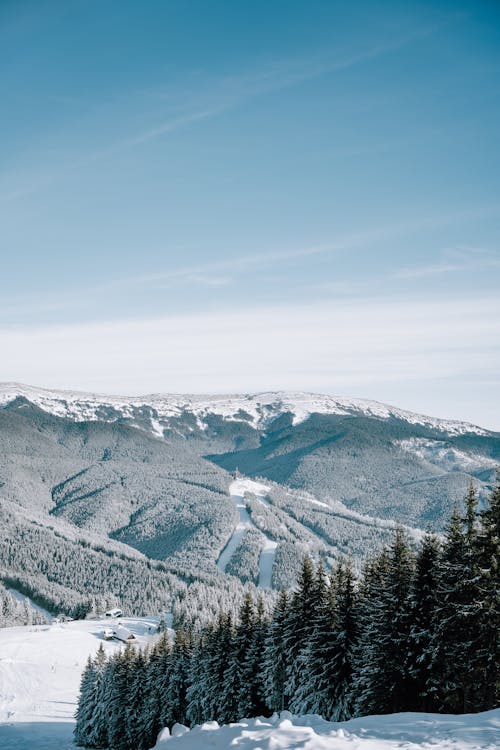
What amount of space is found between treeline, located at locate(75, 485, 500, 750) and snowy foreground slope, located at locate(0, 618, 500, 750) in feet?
32.6

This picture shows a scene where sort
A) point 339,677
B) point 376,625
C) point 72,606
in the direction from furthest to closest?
point 72,606 < point 339,677 < point 376,625

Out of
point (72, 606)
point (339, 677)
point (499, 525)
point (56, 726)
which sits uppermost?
point (499, 525)

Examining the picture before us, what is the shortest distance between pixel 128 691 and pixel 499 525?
4906cm

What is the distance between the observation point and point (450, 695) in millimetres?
25156

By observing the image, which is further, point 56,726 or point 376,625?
point 56,726

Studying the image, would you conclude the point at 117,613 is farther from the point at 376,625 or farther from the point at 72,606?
the point at 376,625

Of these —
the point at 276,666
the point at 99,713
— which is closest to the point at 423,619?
the point at 276,666

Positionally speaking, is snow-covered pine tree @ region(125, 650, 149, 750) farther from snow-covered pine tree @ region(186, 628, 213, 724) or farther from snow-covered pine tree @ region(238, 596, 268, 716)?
snow-covered pine tree @ region(238, 596, 268, 716)

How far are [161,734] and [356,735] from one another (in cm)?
545

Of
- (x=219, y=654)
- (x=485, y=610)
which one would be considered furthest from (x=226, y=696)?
(x=485, y=610)

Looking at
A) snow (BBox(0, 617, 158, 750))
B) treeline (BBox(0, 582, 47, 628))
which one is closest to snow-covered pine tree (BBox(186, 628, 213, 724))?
snow (BBox(0, 617, 158, 750))

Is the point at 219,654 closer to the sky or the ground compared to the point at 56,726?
closer to the sky

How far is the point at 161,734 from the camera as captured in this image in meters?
15.2

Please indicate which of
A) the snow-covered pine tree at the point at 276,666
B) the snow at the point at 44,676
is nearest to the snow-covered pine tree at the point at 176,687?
the snow-covered pine tree at the point at 276,666
